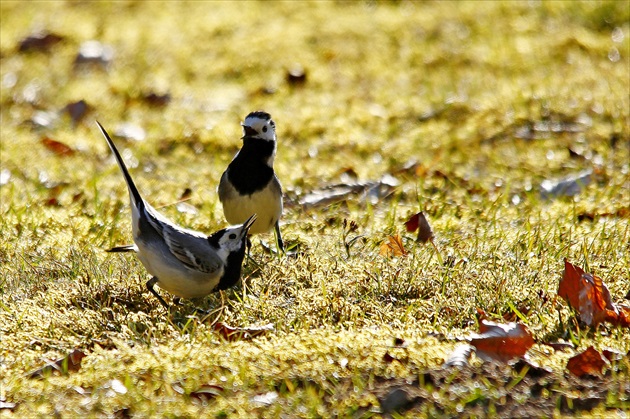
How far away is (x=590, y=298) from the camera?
3793 mm

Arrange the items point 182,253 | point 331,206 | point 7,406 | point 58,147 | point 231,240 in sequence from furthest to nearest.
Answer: point 58,147 → point 331,206 → point 231,240 → point 182,253 → point 7,406

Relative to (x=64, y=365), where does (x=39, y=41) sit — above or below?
above

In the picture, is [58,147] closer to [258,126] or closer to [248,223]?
[258,126]

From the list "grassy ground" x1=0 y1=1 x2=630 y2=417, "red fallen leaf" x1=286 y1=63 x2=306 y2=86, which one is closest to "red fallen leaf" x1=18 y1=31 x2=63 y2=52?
"grassy ground" x1=0 y1=1 x2=630 y2=417

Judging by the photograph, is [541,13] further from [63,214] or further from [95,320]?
[95,320]

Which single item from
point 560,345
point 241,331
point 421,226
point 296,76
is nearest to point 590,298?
point 560,345

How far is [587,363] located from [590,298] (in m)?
0.46

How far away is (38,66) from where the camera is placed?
7.81m

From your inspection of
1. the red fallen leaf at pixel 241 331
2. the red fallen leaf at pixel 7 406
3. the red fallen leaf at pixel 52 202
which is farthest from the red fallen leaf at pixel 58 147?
the red fallen leaf at pixel 7 406

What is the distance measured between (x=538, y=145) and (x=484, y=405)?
3.28 metres

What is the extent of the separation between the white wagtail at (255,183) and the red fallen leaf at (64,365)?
4.57 feet

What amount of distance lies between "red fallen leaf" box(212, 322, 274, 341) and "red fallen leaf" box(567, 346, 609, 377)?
1132 millimetres

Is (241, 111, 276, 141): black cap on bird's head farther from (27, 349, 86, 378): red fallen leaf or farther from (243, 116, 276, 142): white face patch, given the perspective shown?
(27, 349, 86, 378): red fallen leaf

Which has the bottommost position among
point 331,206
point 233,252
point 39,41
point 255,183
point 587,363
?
point 331,206
